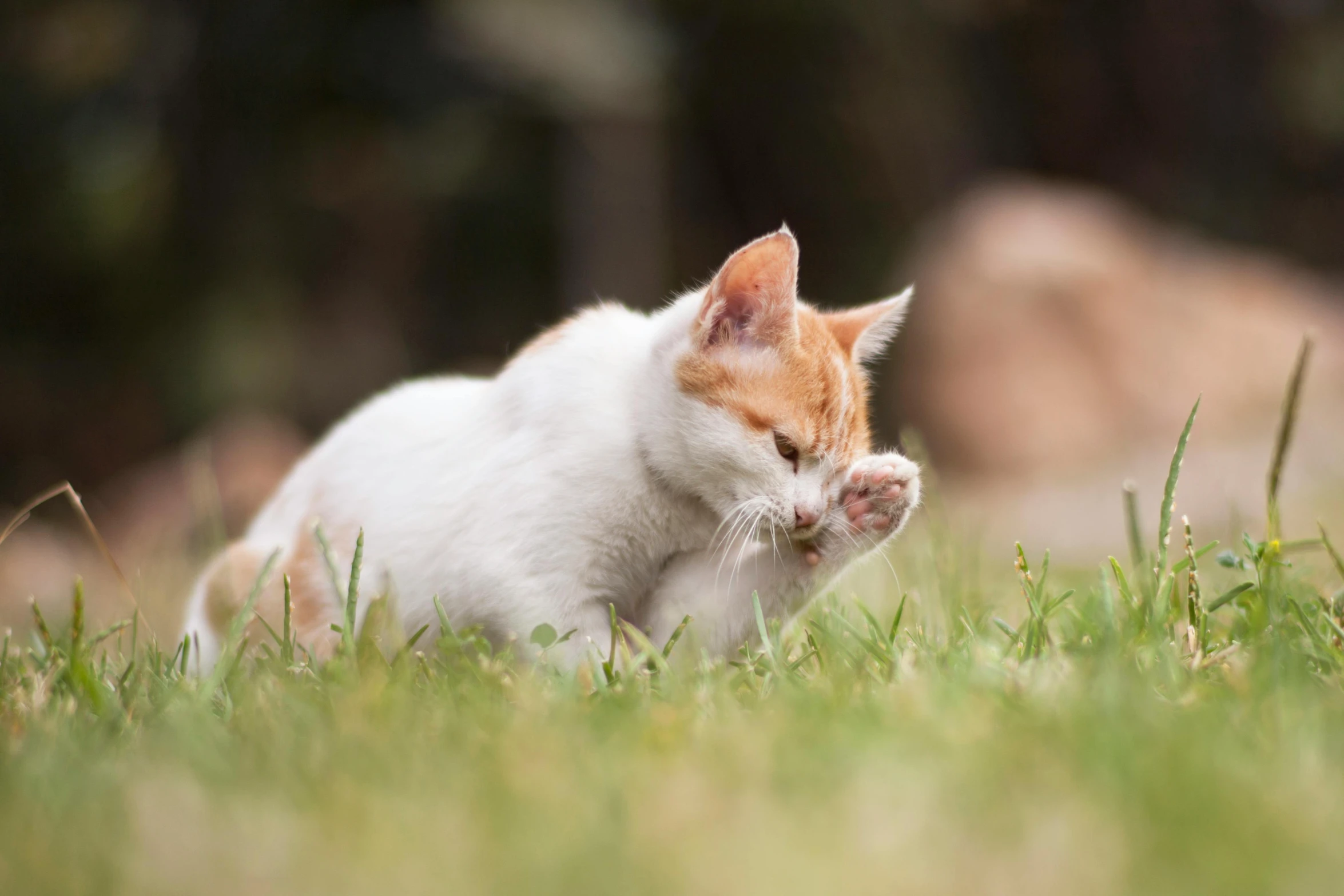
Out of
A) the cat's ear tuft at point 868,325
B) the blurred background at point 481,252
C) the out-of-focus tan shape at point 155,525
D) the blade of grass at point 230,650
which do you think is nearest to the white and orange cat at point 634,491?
the cat's ear tuft at point 868,325

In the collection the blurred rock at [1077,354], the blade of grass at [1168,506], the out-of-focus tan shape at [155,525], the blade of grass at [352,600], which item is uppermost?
the blade of grass at [1168,506]

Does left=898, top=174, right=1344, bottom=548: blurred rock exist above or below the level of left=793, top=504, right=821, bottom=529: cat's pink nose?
below

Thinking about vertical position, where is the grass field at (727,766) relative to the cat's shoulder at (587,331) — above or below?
below

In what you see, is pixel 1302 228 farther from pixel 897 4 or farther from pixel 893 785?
pixel 893 785

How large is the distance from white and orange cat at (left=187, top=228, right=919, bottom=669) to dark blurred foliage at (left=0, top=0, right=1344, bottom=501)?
429 centimetres

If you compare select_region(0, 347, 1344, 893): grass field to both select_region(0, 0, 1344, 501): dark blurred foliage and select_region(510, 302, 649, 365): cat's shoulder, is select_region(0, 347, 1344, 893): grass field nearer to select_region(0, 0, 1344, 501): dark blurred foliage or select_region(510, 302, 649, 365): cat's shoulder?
select_region(510, 302, 649, 365): cat's shoulder

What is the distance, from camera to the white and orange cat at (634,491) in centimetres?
175

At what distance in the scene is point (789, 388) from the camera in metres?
1.89

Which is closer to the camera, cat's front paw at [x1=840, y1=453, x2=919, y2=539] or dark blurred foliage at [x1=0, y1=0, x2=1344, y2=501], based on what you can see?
cat's front paw at [x1=840, y1=453, x2=919, y2=539]

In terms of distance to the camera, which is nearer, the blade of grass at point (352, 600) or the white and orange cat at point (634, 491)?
the blade of grass at point (352, 600)

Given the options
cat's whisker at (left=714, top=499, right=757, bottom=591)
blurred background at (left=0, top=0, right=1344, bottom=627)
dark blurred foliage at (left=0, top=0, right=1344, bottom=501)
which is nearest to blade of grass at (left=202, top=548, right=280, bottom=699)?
cat's whisker at (left=714, top=499, right=757, bottom=591)

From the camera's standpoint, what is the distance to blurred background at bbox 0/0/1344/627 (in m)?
5.99

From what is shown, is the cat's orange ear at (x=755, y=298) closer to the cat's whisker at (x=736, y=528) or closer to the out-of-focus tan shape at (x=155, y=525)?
the cat's whisker at (x=736, y=528)

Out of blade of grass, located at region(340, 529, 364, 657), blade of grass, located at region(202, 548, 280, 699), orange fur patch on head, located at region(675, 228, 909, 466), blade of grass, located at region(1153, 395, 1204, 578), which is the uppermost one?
orange fur patch on head, located at region(675, 228, 909, 466)
